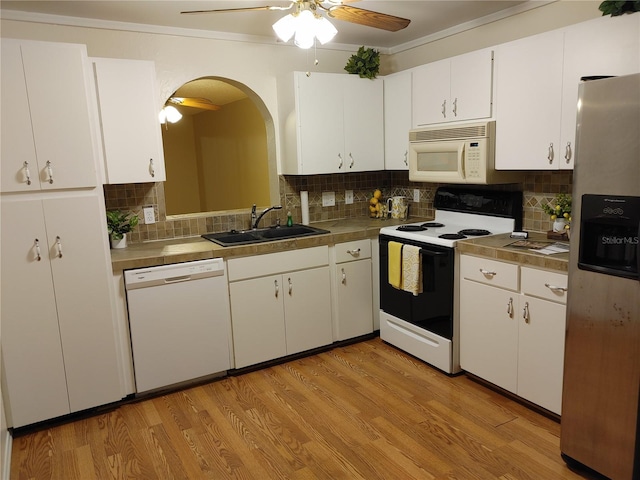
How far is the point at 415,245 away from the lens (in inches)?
127

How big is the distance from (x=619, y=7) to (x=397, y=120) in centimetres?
172

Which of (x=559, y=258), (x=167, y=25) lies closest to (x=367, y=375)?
(x=559, y=258)

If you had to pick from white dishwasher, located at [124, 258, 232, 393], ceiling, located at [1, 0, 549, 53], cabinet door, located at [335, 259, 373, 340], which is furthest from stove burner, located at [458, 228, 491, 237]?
white dishwasher, located at [124, 258, 232, 393]

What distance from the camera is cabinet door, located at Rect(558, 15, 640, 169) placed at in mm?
2266

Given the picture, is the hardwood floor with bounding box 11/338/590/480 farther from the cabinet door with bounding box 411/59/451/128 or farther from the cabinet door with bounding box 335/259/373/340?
the cabinet door with bounding box 411/59/451/128

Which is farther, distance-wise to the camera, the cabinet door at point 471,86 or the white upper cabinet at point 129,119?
the cabinet door at point 471,86

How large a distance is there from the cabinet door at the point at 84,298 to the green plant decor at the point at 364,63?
7.14 ft

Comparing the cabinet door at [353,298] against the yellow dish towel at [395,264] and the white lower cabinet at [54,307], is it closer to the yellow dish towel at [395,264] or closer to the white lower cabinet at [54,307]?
the yellow dish towel at [395,264]

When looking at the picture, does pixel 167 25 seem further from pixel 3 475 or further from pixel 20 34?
pixel 3 475

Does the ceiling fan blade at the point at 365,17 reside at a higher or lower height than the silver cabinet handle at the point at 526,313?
higher

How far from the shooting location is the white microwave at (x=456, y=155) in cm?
302

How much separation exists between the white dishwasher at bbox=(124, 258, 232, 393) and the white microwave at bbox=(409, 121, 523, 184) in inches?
64.2

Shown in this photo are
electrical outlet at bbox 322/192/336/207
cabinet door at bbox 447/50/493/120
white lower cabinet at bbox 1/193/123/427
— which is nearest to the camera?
white lower cabinet at bbox 1/193/123/427

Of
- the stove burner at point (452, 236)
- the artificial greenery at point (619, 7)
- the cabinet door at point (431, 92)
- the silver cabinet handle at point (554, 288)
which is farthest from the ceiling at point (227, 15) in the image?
the silver cabinet handle at point (554, 288)
